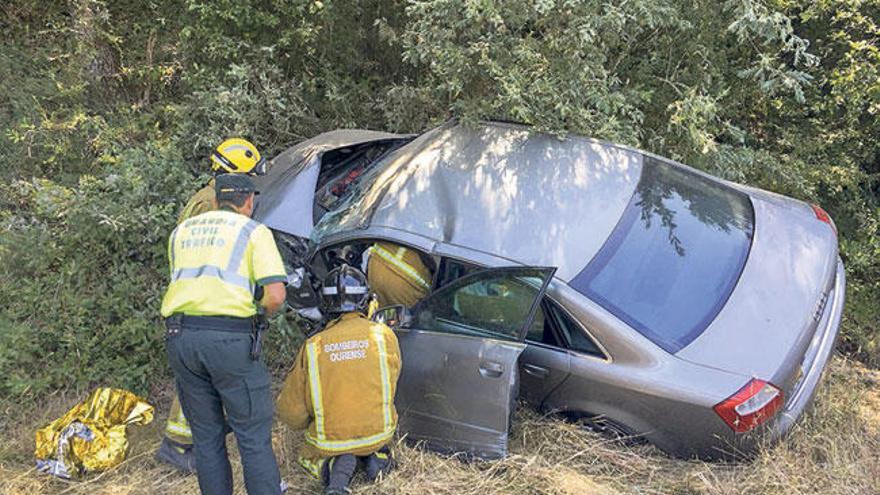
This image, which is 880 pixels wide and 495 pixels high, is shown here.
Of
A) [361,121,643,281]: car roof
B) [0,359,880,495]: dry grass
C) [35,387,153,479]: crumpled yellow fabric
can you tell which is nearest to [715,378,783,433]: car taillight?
[0,359,880,495]: dry grass

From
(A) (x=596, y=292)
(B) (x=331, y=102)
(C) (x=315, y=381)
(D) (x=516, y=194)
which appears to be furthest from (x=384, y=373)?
(B) (x=331, y=102)

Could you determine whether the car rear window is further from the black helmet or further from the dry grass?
the black helmet

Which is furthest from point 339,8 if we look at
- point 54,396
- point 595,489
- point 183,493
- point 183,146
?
point 595,489

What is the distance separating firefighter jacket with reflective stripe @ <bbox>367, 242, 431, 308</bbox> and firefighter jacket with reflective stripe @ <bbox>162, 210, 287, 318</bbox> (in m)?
0.83

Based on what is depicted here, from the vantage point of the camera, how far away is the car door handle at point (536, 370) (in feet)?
10.9

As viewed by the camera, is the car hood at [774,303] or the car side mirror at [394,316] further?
the car side mirror at [394,316]

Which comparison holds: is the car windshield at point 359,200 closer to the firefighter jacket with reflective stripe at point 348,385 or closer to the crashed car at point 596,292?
the crashed car at point 596,292

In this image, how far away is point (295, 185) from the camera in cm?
457

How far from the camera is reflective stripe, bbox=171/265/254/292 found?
2.94 metres

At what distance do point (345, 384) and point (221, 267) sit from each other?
0.79 m

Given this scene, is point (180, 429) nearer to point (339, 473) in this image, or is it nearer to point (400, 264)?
point (339, 473)

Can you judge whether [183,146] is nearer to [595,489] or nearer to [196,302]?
[196,302]

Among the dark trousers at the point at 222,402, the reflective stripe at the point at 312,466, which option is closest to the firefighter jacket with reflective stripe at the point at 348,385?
the reflective stripe at the point at 312,466

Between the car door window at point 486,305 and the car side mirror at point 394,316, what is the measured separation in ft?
0.19
